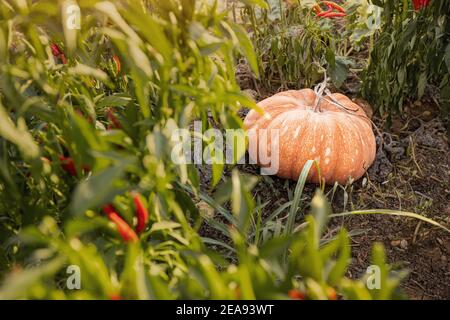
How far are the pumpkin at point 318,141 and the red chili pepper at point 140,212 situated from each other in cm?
108

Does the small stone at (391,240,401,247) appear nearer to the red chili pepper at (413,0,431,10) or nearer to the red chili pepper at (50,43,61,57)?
the red chili pepper at (413,0,431,10)

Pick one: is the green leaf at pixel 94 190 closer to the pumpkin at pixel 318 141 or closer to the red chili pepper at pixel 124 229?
the red chili pepper at pixel 124 229

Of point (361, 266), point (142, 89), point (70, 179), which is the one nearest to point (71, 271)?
point (70, 179)

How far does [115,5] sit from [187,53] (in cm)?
15

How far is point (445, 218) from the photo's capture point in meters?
1.84

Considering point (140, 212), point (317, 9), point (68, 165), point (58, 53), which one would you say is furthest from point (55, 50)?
point (317, 9)

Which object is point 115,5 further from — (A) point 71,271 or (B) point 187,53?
(A) point 71,271

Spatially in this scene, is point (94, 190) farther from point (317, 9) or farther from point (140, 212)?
point (317, 9)

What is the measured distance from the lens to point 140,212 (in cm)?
87

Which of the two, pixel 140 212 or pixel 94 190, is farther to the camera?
pixel 140 212

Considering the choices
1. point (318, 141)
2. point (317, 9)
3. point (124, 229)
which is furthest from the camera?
point (317, 9)

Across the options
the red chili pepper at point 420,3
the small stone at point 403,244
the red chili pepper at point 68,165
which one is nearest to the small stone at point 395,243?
the small stone at point 403,244

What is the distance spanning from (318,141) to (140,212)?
1.13 m

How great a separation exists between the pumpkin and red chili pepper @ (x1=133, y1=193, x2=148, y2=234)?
1.08m
